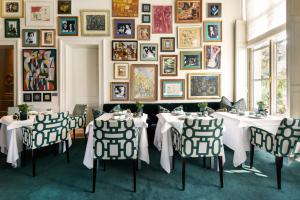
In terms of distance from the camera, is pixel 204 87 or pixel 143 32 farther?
pixel 204 87

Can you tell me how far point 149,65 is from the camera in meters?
5.21

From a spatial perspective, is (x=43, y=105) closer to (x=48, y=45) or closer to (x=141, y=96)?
(x=48, y=45)

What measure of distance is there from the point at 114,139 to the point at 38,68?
3964mm

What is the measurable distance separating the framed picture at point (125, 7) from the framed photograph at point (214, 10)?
1.96m

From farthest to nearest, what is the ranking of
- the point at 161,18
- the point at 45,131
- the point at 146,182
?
the point at 161,18
the point at 45,131
the point at 146,182

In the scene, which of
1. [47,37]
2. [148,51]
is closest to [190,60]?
[148,51]

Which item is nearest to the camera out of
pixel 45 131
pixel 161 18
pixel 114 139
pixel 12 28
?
pixel 114 139

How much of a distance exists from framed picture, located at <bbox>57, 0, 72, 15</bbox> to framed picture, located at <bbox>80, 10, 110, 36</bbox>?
14.5 inches

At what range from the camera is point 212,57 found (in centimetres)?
527

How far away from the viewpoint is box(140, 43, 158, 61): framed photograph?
5.20 metres

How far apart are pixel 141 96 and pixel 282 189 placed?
3599 mm

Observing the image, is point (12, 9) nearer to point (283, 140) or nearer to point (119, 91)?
point (119, 91)

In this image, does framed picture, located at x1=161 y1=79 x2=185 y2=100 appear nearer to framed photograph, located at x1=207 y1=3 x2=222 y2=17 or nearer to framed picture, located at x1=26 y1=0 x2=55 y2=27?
framed photograph, located at x1=207 y1=3 x2=222 y2=17

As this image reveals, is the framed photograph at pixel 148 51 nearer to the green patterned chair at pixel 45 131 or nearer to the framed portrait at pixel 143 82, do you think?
the framed portrait at pixel 143 82
